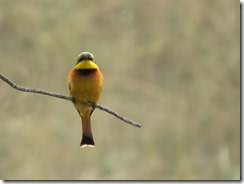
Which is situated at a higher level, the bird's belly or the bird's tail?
the bird's belly

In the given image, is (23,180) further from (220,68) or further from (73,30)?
(220,68)

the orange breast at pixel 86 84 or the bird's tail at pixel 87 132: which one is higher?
the orange breast at pixel 86 84

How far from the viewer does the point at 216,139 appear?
3990 millimetres

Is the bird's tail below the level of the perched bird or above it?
below

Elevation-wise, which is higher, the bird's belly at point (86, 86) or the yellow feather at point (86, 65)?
the yellow feather at point (86, 65)

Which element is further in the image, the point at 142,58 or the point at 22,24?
the point at 142,58

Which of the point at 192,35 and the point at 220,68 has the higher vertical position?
the point at 192,35

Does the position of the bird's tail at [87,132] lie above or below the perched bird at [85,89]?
below

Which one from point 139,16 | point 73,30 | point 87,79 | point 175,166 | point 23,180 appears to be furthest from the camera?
point 139,16

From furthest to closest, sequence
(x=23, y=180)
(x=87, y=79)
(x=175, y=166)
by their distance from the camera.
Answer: (x=175, y=166), (x=23, y=180), (x=87, y=79)

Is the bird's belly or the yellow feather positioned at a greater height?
the yellow feather

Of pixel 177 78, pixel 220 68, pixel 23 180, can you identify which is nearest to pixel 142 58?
pixel 177 78

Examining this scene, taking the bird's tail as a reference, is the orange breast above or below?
above

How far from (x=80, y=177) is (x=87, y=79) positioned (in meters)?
2.68
